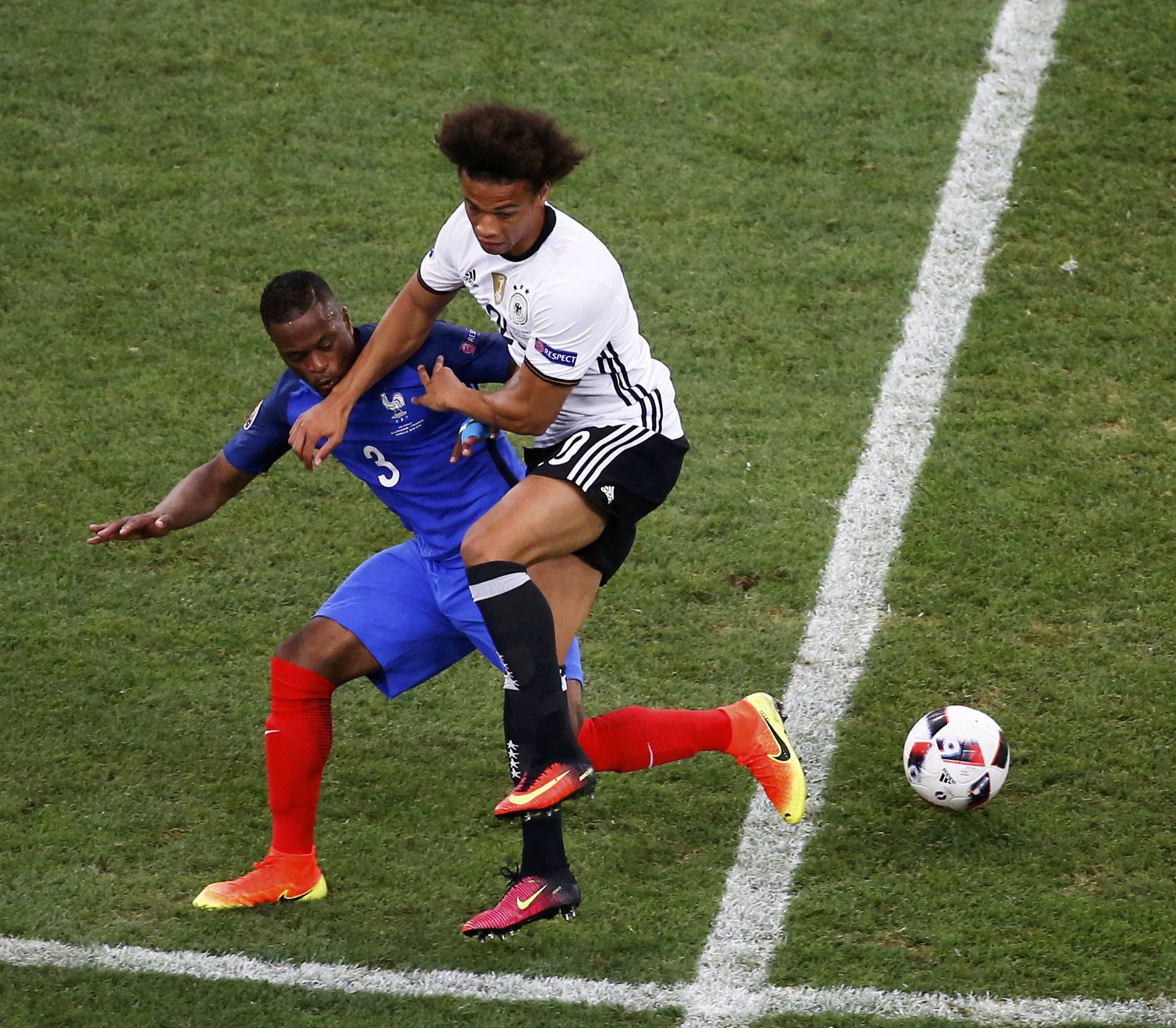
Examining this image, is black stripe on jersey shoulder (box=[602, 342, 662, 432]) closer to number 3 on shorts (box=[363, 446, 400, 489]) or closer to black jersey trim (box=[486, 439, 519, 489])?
black jersey trim (box=[486, 439, 519, 489])

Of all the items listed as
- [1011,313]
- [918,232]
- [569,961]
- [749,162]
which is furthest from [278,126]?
[569,961]

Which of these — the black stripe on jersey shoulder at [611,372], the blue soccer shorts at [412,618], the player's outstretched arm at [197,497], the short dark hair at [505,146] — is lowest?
the blue soccer shorts at [412,618]

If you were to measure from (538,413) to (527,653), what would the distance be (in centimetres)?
64

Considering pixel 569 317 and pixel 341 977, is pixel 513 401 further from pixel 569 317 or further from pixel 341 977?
pixel 341 977

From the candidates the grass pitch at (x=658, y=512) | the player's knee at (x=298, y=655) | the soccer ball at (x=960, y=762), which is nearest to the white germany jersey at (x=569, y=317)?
the player's knee at (x=298, y=655)

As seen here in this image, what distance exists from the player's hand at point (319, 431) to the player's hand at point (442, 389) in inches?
9.4

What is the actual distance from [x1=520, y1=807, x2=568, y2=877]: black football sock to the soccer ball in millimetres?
1194

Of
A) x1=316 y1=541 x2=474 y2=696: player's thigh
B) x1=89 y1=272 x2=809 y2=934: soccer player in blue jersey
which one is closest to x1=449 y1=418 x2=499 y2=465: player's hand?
x1=89 y1=272 x2=809 y2=934: soccer player in blue jersey

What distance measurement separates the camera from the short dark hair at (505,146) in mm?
4254

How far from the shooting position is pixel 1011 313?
760 cm

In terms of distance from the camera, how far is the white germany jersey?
440 cm

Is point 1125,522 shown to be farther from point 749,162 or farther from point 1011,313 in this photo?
point 749,162

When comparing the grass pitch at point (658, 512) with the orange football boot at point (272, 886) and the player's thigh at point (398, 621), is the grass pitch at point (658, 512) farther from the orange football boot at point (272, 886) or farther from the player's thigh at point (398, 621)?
Answer: the player's thigh at point (398, 621)

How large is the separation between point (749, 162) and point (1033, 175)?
56.0 inches
